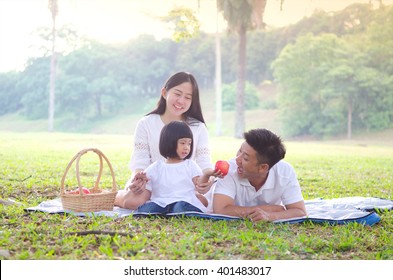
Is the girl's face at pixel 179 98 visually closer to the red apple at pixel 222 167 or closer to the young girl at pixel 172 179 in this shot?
→ the young girl at pixel 172 179

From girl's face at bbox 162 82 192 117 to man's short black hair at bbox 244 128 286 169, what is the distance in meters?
0.93

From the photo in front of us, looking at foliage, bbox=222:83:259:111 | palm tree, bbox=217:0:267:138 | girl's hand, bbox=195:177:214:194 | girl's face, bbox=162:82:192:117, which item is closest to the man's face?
girl's hand, bbox=195:177:214:194

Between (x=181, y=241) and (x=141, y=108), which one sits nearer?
(x=181, y=241)

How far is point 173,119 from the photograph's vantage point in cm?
434

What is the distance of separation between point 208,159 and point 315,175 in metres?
3.52

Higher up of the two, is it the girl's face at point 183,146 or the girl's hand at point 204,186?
the girl's face at point 183,146

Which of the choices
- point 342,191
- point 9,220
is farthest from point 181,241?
point 342,191

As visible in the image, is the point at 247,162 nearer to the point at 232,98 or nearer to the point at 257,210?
the point at 257,210

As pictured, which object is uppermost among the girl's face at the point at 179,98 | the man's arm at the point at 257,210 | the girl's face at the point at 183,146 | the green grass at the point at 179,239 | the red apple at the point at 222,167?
the girl's face at the point at 179,98

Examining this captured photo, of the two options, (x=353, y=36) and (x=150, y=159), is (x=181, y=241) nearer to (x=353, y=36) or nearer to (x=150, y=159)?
(x=150, y=159)


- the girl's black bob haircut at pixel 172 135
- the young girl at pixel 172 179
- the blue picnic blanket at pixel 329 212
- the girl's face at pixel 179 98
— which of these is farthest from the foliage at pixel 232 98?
the girl's black bob haircut at pixel 172 135

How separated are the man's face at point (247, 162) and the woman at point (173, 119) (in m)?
0.68

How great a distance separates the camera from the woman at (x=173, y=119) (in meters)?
4.22
